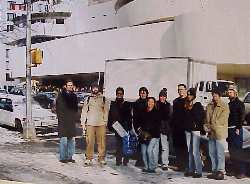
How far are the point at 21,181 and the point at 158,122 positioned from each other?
178 centimetres

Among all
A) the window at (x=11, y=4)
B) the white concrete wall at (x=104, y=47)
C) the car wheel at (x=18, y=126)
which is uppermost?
the window at (x=11, y=4)

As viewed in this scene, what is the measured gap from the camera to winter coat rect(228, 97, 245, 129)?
5.72 metres

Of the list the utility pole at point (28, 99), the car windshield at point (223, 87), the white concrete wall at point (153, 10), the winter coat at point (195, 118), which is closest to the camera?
the car windshield at point (223, 87)

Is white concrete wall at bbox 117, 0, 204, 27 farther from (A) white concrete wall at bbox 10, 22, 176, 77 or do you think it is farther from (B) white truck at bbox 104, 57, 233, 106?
(B) white truck at bbox 104, 57, 233, 106

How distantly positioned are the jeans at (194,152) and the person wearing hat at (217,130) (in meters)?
0.16

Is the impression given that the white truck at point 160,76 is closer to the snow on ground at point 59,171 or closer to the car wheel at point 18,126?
the snow on ground at point 59,171

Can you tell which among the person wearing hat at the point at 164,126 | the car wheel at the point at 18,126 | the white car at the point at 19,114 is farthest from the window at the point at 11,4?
the person wearing hat at the point at 164,126

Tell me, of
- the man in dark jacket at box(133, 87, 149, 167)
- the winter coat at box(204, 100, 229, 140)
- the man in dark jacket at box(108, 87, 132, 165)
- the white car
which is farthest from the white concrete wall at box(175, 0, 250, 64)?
the white car

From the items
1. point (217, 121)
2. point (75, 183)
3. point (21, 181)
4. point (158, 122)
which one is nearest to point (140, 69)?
point (158, 122)

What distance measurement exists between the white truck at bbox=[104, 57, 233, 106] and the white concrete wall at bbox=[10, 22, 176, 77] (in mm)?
147

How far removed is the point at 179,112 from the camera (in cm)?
614

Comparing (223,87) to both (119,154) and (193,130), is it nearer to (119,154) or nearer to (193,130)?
(193,130)

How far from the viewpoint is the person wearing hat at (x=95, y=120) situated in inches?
257

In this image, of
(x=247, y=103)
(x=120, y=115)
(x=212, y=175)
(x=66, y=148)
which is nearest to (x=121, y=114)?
(x=120, y=115)
